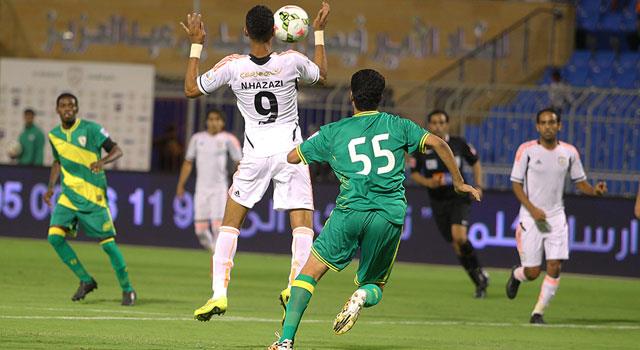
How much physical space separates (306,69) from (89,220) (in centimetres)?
414

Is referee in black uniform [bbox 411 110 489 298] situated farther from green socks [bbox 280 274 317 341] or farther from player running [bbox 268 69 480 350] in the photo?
green socks [bbox 280 274 317 341]

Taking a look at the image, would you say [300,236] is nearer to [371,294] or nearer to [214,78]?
[214,78]

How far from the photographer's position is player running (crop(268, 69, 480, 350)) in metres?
10.1

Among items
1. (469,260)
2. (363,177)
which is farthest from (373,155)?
(469,260)

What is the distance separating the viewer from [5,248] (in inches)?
888

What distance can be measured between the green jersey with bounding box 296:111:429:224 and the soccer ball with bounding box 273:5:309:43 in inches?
69.8

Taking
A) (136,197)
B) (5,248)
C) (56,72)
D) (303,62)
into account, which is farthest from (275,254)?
(303,62)

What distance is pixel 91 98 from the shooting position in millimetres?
26766

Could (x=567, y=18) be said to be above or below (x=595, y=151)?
above

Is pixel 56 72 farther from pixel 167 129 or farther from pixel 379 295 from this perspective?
pixel 379 295

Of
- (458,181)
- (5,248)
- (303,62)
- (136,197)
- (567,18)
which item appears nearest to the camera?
(458,181)

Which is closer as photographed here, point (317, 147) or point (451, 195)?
point (317, 147)

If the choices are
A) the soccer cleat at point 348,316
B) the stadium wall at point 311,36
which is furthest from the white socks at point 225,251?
the stadium wall at point 311,36

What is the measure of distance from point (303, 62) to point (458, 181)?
2.14 m
